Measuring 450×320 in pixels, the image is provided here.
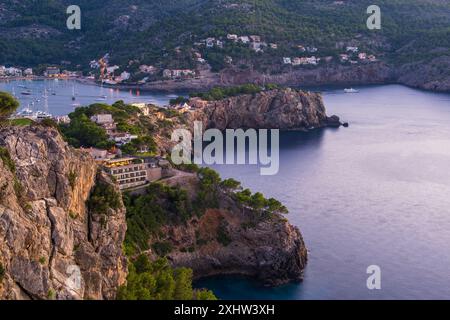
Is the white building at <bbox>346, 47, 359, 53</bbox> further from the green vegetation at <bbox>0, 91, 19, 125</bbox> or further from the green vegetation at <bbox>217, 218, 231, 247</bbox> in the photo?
the green vegetation at <bbox>0, 91, 19, 125</bbox>

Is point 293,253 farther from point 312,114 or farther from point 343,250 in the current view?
point 312,114

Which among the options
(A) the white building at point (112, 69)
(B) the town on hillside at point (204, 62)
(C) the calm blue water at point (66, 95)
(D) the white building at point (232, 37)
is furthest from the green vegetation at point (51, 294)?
(D) the white building at point (232, 37)

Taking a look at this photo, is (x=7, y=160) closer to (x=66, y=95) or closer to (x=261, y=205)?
(x=261, y=205)

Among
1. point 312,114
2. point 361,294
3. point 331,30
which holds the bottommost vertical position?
point 361,294

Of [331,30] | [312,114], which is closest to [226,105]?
[312,114]

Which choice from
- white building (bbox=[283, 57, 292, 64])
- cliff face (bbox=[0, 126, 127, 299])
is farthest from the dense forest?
cliff face (bbox=[0, 126, 127, 299])

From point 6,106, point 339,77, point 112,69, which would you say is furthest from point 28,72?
point 6,106

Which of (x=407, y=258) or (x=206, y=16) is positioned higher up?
(x=206, y=16)

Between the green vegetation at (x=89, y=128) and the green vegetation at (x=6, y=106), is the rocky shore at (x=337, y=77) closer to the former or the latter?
the green vegetation at (x=89, y=128)
